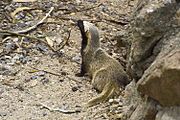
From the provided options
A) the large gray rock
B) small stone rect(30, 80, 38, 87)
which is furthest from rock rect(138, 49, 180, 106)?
small stone rect(30, 80, 38, 87)

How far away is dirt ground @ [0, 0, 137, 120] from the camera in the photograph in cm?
452

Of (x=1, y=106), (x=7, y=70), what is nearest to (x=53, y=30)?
(x=7, y=70)

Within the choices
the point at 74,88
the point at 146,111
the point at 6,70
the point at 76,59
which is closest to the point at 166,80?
the point at 146,111

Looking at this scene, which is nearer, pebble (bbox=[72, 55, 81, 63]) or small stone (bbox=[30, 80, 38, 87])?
small stone (bbox=[30, 80, 38, 87])

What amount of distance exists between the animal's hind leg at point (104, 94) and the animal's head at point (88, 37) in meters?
0.93

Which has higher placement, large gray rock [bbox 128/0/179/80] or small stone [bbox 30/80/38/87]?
large gray rock [bbox 128/0/179/80]

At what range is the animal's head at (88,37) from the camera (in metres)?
5.67

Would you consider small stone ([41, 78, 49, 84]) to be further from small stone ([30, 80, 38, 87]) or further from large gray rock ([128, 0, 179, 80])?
large gray rock ([128, 0, 179, 80])

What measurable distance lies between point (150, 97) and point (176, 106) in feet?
0.91

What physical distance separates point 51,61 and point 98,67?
0.62 metres

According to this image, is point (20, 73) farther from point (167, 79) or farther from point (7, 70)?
point (167, 79)

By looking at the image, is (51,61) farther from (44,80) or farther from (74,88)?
(74,88)

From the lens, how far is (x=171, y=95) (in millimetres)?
2760

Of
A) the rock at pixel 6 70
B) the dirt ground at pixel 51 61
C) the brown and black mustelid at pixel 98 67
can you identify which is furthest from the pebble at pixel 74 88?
the rock at pixel 6 70
